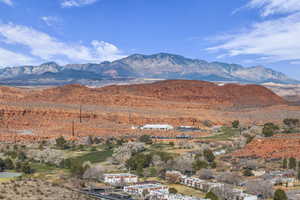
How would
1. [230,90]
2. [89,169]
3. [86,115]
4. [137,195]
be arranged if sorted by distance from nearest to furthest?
1. [137,195]
2. [89,169]
3. [86,115]
4. [230,90]

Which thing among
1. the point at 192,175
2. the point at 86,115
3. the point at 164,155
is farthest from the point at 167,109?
the point at 192,175

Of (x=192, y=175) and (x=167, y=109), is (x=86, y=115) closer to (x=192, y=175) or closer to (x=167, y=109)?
(x=167, y=109)

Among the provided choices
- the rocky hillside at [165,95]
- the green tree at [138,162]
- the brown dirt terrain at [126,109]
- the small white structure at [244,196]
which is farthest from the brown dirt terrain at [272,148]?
the rocky hillside at [165,95]

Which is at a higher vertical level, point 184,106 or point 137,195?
point 184,106

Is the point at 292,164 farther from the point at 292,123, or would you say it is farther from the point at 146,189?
the point at 292,123

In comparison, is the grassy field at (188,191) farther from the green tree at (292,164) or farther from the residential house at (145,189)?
the green tree at (292,164)

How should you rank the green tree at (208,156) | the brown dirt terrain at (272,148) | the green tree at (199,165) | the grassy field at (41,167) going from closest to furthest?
1. the grassy field at (41,167)
2. the green tree at (199,165)
3. the green tree at (208,156)
4. the brown dirt terrain at (272,148)

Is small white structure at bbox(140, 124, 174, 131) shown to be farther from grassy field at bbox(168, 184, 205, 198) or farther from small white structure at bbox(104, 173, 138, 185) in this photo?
grassy field at bbox(168, 184, 205, 198)
